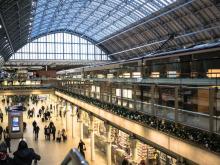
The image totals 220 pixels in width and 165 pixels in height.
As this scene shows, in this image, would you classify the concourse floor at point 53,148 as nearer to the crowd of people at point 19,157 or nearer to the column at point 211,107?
the column at point 211,107

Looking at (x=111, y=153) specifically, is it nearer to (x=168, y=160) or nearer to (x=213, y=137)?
(x=168, y=160)

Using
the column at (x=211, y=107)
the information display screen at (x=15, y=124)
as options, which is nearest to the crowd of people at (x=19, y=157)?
the column at (x=211, y=107)

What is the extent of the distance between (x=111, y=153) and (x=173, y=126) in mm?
12476

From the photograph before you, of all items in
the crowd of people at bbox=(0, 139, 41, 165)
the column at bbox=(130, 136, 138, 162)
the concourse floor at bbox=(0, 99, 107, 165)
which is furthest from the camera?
the concourse floor at bbox=(0, 99, 107, 165)

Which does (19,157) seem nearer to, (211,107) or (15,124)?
(211,107)

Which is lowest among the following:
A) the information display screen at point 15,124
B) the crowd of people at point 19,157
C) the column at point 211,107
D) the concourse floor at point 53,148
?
the concourse floor at point 53,148

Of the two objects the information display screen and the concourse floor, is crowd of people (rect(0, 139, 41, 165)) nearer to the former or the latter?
the concourse floor

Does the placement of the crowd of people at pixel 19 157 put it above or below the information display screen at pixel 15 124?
above

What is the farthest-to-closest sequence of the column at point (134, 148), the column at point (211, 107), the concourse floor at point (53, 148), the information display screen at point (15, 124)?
1. the information display screen at point (15, 124)
2. the concourse floor at point (53, 148)
3. the column at point (134, 148)
4. the column at point (211, 107)

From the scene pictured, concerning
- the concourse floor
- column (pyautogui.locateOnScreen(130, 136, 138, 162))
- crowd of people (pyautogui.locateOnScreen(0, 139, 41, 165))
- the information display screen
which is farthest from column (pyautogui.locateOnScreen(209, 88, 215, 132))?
the information display screen

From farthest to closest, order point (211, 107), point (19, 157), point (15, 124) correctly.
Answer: point (15, 124) < point (211, 107) < point (19, 157)

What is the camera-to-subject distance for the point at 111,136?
21969mm

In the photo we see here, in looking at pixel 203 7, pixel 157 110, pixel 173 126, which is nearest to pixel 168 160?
pixel 157 110

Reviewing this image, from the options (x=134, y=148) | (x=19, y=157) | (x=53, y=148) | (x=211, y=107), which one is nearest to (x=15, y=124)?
(x=53, y=148)
